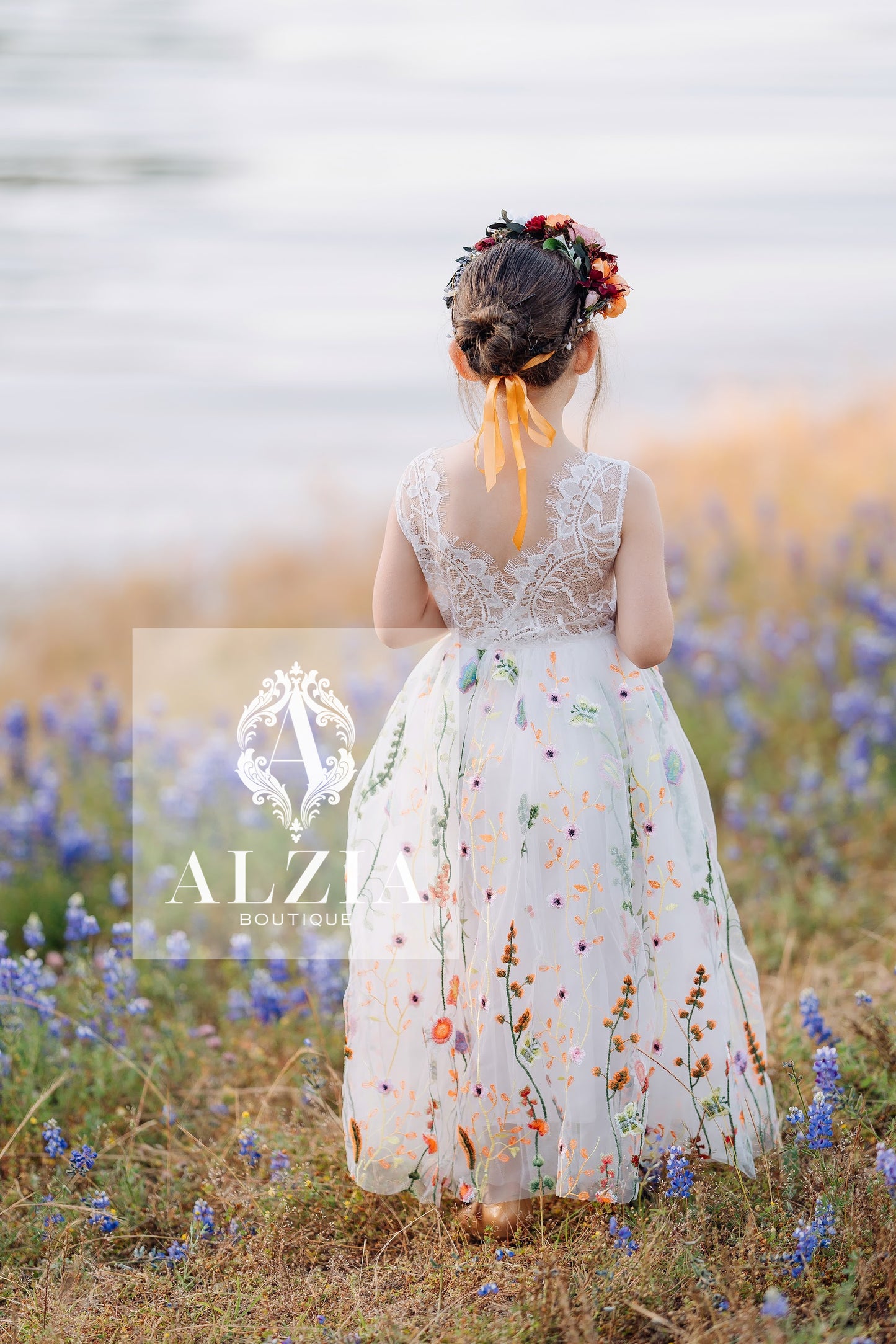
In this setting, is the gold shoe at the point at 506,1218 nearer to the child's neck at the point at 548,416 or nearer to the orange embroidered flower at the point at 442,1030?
the orange embroidered flower at the point at 442,1030

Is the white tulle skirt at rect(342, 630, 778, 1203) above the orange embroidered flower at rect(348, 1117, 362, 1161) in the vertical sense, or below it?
above

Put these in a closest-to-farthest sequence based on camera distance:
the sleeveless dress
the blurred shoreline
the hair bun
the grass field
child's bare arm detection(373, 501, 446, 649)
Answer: the grass field
the hair bun
the sleeveless dress
child's bare arm detection(373, 501, 446, 649)
the blurred shoreline

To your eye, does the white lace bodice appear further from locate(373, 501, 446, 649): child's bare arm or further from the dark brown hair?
the dark brown hair

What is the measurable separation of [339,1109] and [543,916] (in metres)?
0.80

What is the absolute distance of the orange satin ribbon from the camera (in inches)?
71.6

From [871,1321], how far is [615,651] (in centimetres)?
108

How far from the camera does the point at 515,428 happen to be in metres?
1.81

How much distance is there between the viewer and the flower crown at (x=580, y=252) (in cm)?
187

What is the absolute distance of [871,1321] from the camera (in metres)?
1.63

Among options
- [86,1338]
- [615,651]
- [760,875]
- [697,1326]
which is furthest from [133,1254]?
[760,875]

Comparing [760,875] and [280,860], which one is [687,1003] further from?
[280,860]

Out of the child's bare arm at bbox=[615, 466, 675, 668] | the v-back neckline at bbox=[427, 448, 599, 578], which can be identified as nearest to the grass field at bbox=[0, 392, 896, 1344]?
the child's bare arm at bbox=[615, 466, 675, 668]

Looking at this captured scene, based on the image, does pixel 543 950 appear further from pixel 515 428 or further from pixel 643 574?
pixel 515 428

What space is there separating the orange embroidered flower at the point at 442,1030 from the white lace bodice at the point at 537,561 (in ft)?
2.19
